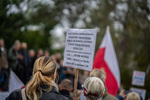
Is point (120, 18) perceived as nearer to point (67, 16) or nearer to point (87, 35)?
point (67, 16)

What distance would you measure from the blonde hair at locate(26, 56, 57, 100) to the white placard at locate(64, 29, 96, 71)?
4.17ft

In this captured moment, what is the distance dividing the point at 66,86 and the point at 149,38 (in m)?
11.7

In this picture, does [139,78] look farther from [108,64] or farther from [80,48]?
[80,48]

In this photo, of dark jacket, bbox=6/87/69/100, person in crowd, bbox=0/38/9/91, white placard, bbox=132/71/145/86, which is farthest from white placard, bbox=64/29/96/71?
white placard, bbox=132/71/145/86

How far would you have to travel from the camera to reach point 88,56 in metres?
3.89

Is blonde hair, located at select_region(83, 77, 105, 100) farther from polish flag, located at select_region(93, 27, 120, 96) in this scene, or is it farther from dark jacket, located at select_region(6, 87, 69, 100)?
polish flag, located at select_region(93, 27, 120, 96)

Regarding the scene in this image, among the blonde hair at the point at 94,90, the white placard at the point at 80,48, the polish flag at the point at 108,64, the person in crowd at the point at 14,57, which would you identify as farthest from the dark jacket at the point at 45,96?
the person in crowd at the point at 14,57

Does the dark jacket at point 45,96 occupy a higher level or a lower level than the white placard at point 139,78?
higher

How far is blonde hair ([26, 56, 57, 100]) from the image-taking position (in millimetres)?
2502

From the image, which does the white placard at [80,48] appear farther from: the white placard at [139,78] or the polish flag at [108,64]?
the white placard at [139,78]

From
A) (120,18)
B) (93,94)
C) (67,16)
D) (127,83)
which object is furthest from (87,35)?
(67,16)

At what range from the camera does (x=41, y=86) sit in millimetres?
2553

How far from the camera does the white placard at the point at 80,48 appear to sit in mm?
3881

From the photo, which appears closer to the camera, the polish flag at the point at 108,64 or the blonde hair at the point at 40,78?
the blonde hair at the point at 40,78
